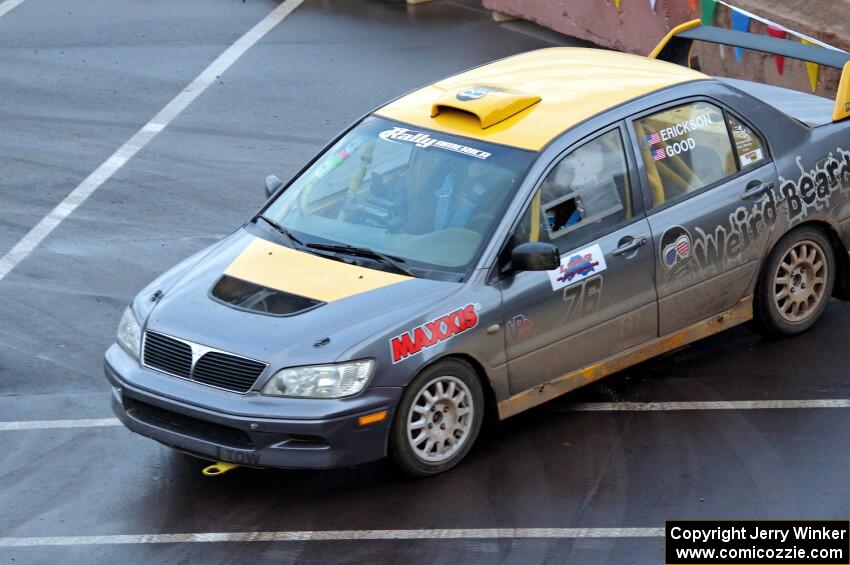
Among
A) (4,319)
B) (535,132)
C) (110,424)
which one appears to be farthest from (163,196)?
(535,132)

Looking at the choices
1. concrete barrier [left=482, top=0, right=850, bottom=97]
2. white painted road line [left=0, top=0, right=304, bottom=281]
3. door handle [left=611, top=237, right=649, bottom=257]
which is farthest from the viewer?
concrete barrier [left=482, top=0, right=850, bottom=97]

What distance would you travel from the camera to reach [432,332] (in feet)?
23.5

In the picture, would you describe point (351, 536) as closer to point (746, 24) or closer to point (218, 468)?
point (218, 468)

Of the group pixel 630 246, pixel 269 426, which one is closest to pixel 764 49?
pixel 630 246

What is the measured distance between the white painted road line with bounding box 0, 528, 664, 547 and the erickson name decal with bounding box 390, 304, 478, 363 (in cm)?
85

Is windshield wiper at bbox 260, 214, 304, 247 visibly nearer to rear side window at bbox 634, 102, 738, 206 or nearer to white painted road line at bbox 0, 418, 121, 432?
white painted road line at bbox 0, 418, 121, 432

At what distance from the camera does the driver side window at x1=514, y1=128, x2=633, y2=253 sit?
7.73m

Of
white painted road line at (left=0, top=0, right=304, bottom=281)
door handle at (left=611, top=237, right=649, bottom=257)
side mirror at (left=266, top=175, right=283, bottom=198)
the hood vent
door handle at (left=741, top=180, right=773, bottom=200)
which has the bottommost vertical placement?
white painted road line at (left=0, top=0, right=304, bottom=281)

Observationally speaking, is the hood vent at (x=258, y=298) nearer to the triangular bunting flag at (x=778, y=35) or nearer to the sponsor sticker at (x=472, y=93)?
the sponsor sticker at (x=472, y=93)

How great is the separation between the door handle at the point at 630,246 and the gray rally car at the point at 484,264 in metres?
0.01

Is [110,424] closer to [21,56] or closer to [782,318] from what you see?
[782,318]

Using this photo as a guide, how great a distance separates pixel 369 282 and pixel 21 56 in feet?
32.4

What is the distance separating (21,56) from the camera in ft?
52.4

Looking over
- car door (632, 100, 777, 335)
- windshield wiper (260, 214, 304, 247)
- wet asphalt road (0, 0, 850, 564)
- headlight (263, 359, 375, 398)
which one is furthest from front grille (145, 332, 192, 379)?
car door (632, 100, 777, 335)
